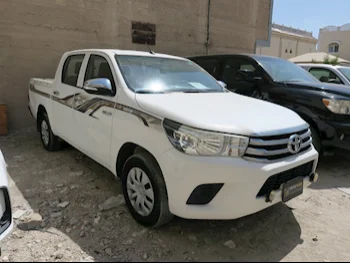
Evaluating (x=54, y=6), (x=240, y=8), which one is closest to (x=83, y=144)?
(x=54, y=6)

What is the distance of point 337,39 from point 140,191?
4065cm

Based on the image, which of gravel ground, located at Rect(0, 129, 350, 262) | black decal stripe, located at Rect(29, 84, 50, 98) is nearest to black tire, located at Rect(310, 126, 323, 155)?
gravel ground, located at Rect(0, 129, 350, 262)

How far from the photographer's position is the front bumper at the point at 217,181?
2.38 metres

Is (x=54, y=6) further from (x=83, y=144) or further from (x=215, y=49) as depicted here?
(x=215, y=49)

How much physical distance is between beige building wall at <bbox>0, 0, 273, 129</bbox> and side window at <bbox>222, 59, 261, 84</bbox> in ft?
10.8

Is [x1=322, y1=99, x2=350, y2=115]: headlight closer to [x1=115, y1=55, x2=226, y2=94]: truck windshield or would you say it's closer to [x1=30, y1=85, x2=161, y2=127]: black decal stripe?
[x1=115, y1=55, x2=226, y2=94]: truck windshield

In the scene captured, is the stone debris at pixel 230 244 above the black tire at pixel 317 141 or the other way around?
the other way around

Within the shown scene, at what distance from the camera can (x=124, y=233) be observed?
112 inches

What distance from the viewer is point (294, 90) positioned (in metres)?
4.77

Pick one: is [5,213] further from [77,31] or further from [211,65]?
[77,31]

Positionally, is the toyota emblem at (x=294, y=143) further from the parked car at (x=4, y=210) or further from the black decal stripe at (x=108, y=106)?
the parked car at (x=4, y=210)

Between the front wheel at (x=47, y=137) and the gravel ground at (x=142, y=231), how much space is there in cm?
102

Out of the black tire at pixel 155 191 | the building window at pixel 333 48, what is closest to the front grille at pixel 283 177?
the black tire at pixel 155 191

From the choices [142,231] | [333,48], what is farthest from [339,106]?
[333,48]
